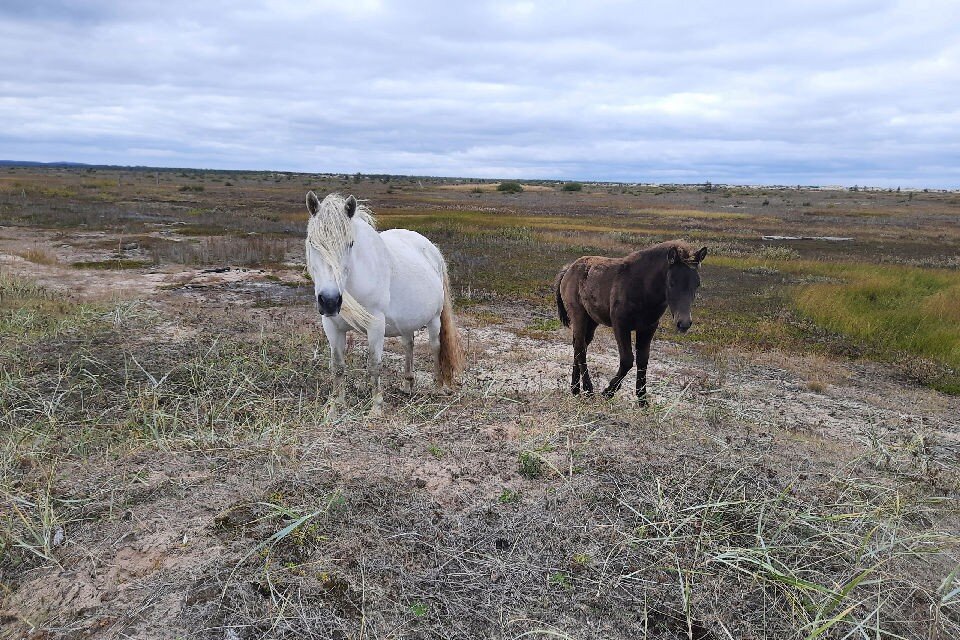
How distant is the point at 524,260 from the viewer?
19875 millimetres

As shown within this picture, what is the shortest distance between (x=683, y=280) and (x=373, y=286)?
11.1 ft

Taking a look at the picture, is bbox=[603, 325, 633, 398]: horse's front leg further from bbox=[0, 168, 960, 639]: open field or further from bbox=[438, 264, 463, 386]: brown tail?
bbox=[438, 264, 463, 386]: brown tail

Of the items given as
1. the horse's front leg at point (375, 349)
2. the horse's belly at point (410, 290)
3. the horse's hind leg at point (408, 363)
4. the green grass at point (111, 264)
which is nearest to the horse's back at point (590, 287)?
the horse's belly at point (410, 290)

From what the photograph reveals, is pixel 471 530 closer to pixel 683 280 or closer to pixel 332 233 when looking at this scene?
pixel 332 233

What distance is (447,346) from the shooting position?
7051mm

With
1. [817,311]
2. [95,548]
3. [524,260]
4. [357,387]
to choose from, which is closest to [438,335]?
[357,387]

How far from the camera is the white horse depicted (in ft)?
15.5

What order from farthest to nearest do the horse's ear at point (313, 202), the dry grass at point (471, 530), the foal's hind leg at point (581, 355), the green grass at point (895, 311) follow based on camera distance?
the green grass at point (895, 311)
the foal's hind leg at point (581, 355)
the horse's ear at point (313, 202)
the dry grass at point (471, 530)

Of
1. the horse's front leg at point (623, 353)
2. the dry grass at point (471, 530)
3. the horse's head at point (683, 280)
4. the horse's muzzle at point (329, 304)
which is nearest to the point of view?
the dry grass at point (471, 530)

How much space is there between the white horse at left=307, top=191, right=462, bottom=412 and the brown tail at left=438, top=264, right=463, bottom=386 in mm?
14

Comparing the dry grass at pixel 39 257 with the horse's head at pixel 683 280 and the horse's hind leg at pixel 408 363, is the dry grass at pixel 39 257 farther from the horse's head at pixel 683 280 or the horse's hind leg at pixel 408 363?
the horse's head at pixel 683 280

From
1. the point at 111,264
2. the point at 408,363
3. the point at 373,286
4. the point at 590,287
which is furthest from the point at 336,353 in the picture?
the point at 111,264

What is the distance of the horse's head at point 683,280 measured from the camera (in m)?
5.61

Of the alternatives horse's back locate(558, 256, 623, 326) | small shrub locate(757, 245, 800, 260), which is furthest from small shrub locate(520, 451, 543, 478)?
small shrub locate(757, 245, 800, 260)
